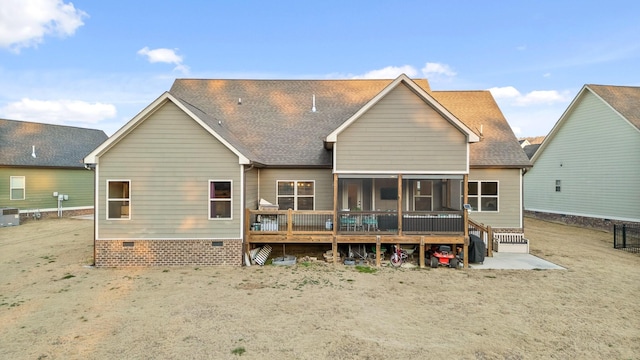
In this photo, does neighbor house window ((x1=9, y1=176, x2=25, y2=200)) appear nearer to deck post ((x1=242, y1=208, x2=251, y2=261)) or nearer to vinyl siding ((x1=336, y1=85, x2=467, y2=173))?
deck post ((x1=242, y1=208, x2=251, y2=261))

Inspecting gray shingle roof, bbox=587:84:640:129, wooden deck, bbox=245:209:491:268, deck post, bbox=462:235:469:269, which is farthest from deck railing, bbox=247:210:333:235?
gray shingle roof, bbox=587:84:640:129

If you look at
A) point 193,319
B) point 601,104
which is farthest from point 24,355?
point 601,104

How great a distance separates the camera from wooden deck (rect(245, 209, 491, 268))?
11.0 metres

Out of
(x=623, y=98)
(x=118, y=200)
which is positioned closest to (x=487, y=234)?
(x=118, y=200)

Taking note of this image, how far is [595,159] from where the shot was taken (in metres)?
18.9

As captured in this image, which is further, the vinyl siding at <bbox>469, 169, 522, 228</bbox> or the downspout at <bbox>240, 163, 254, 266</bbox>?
the vinyl siding at <bbox>469, 169, 522, 228</bbox>

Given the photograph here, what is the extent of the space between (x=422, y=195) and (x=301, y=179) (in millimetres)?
5664

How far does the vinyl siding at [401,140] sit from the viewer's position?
11.0 m

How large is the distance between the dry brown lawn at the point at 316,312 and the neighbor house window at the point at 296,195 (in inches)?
127

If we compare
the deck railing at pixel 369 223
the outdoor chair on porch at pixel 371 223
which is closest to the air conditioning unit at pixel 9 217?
the deck railing at pixel 369 223

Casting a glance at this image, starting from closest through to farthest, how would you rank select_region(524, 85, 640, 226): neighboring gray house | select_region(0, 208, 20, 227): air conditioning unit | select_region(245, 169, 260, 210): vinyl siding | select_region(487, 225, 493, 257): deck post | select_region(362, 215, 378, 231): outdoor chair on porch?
select_region(362, 215, 378, 231): outdoor chair on porch, select_region(245, 169, 260, 210): vinyl siding, select_region(487, 225, 493, 257): deck post, select_region(524, 85, 640, 226): neighboring gray house, select_region(0, 208, 20, 227): air conditioning unit

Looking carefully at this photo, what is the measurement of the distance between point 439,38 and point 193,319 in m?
24.9

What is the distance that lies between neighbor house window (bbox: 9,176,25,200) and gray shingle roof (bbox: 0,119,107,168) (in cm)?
103

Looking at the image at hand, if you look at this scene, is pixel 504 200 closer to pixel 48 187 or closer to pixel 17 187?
pixel 48 187
